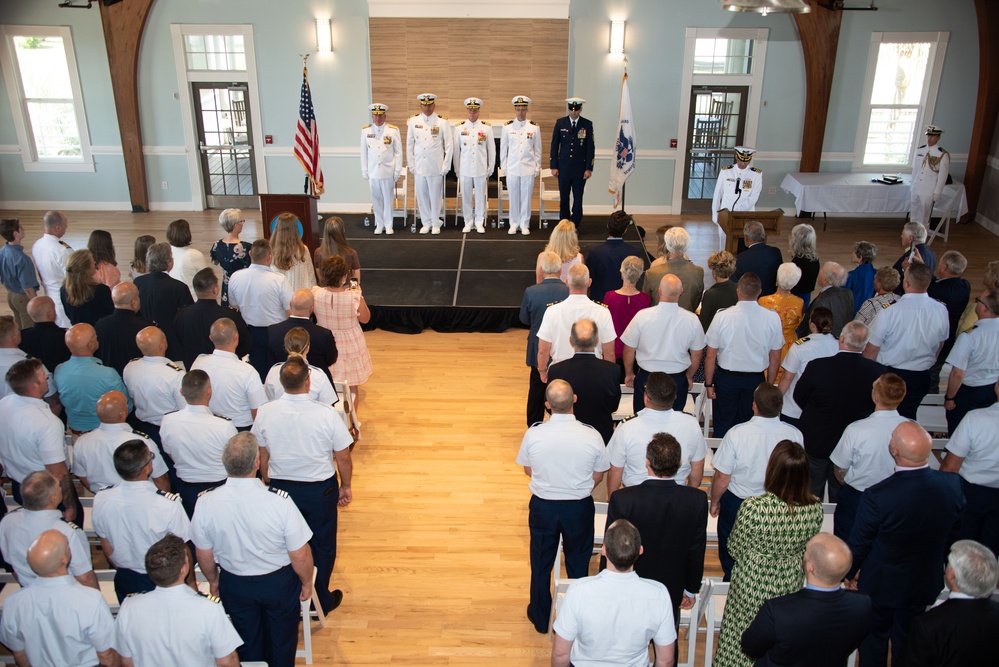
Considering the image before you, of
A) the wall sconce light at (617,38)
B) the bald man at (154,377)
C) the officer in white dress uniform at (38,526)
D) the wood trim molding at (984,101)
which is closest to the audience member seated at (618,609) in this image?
the officer in white dress uniform at (38,526)

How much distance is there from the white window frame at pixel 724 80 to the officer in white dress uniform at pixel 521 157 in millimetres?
3373

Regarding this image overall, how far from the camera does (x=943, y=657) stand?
3070 mm

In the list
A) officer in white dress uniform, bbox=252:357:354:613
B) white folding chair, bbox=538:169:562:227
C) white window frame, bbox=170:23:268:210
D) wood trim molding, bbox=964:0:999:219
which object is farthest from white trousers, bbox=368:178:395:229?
wood trim molding, bbox=964:0:999:219

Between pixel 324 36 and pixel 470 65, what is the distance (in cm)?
237

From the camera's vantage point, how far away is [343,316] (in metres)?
6.00

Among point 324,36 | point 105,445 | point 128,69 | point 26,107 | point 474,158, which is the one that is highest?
point 324,36

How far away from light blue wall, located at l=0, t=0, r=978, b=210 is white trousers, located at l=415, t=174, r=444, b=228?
2.23 meters

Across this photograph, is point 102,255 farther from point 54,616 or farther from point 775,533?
point 775,533

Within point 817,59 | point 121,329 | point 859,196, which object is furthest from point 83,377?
point 817,59

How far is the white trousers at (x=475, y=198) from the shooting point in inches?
437

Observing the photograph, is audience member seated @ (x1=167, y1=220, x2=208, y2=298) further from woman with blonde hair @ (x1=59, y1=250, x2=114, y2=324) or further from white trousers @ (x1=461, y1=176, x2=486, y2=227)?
white trousers @ (x1=461, y1=176, x2=486, y2=227)

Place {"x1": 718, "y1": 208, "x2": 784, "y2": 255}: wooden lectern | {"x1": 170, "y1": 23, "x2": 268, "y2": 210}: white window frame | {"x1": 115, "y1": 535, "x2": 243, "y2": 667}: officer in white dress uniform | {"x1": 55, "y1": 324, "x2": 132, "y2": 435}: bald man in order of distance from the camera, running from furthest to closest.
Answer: {"x1": 170, "y1": 23, "x2": 268, "y2": 210}: white window frame
{"x1": 718, "y1": 208, "x2": 784, "y2": 255}: wooden lectern
{"x1": 55, "y1": 324, "x2": 132, "y2": 435}: bald man
{"x1": 115, "y1": 535, "x2": 243, "y2": 667}: officer in white dress uniform

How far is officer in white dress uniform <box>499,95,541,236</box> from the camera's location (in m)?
10.8

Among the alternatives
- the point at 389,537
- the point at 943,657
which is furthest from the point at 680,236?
the point at 943,657
